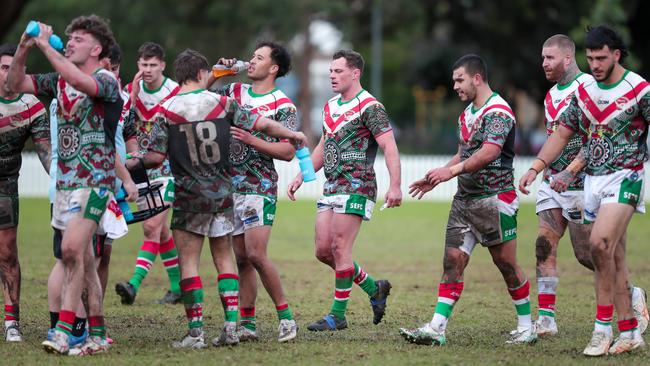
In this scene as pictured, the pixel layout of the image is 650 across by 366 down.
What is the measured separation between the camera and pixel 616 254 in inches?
309

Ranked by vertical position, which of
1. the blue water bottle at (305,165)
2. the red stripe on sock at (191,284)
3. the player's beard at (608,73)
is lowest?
the red stripe on sock at (191,284)

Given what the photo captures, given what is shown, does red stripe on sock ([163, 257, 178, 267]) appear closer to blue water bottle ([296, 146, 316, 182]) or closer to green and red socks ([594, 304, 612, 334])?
blue water bottle ([296, 146, 316, 182])

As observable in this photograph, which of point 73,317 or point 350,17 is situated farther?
point 350,17

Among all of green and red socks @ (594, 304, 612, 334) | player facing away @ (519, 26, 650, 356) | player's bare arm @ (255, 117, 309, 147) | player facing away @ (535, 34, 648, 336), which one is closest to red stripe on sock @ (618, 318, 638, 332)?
player facing away @ (519, 26, 650, 356)

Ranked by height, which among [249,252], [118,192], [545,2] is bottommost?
[249,252]

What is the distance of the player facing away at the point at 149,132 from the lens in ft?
32.0

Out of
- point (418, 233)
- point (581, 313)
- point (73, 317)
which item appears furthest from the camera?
point (418, 233)

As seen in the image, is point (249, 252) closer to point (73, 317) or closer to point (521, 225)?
point (73, 317)

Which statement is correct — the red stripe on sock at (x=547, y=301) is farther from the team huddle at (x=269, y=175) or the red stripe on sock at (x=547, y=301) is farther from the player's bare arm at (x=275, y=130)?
the player's bare arm at (x=275, y=130)

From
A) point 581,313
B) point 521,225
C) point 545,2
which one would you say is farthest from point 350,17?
point 581,313

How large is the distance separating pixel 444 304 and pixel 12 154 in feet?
12.8

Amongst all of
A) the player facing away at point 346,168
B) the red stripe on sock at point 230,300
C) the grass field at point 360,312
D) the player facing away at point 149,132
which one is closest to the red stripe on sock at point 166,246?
the player facing away at point 149,132

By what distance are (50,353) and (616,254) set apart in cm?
451

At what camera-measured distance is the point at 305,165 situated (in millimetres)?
8016
